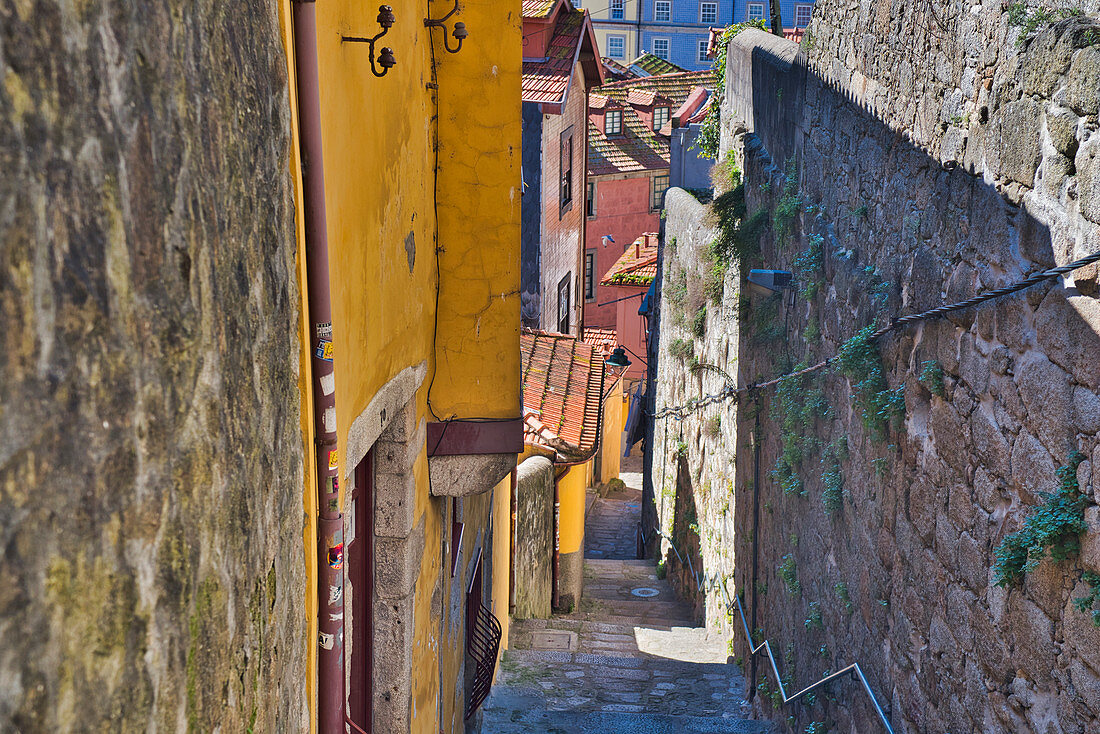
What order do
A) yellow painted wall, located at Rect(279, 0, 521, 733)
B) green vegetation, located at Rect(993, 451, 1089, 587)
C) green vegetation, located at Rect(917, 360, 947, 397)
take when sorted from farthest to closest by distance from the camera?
green vegetation, located at Rect(917, 360, 947, 397) < yellow painted wall, located at Rect(279, 0, 521, 733) < green vegetation, located at Rect(993, 451, 1089, 587)

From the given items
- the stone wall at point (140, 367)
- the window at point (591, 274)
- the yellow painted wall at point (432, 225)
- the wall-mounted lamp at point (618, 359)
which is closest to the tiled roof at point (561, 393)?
the yellow painted wall at point (432, 225)

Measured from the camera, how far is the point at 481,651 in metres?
7.16

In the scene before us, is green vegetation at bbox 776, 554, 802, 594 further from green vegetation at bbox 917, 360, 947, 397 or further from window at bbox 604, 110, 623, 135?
window at bbox 604, 110, 623, 135

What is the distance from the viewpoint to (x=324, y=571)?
7.89 feet

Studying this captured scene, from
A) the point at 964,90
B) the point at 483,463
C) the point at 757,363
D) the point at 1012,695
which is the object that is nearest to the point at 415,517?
the point at 483,463

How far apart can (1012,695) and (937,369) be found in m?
1.22

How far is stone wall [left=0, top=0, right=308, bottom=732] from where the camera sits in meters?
1.04

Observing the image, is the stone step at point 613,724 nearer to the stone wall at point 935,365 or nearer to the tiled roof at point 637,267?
the stone wall at point 935,365

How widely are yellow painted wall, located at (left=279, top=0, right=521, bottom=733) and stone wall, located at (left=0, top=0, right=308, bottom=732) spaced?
1.15 metres

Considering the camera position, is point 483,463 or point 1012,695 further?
point 483,463

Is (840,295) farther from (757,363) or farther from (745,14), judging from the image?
(745,14)

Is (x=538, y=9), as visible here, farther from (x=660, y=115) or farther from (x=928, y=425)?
(x=660, y=115)

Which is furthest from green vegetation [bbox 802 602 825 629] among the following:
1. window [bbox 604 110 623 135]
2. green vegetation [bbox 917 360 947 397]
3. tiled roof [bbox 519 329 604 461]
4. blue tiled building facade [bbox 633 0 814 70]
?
blue tiled building facade [bbox 633 0 814 70]

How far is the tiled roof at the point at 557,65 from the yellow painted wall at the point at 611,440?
25.8ft
